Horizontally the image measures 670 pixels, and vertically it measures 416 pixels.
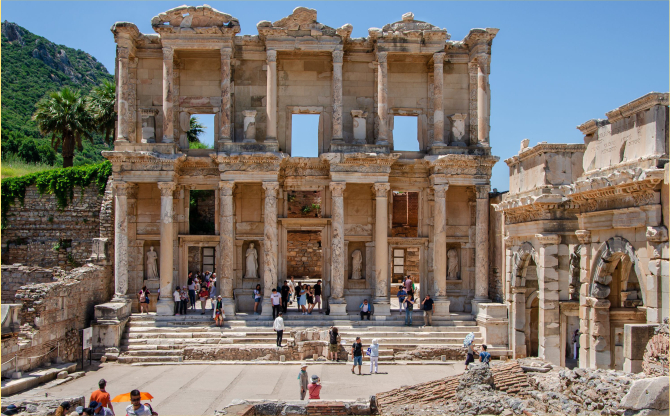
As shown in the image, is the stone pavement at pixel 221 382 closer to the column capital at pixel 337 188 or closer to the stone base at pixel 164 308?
the stone base at pixel 164 308

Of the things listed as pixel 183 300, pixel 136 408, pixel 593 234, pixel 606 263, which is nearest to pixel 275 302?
pixel 183 300

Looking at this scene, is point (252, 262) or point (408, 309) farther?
point (252, 262)

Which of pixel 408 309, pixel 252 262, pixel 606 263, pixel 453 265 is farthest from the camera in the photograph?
pixel 453 265

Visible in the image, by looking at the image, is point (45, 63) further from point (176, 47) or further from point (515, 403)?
point (515, 403)

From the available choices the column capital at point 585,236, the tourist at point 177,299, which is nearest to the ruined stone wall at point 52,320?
the tourist at point 177,299

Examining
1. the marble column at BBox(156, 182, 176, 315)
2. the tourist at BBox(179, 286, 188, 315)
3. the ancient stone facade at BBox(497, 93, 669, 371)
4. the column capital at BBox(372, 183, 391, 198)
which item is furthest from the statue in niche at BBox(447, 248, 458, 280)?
the marble column at BBox(156, 182, 176, 315)

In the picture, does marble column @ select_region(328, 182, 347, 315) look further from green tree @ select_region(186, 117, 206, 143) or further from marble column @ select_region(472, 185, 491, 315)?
green tree @ select_region(186, 117, 206, 143)

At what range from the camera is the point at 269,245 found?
23672 mm

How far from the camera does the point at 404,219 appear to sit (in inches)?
1375

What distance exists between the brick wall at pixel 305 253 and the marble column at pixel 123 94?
15.0 m

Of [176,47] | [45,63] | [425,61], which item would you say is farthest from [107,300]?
[45,63]

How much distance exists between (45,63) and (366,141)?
164 feet

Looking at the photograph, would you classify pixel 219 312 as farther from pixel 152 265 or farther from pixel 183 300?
pixel 152 265

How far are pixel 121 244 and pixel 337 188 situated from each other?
27.0 feet
